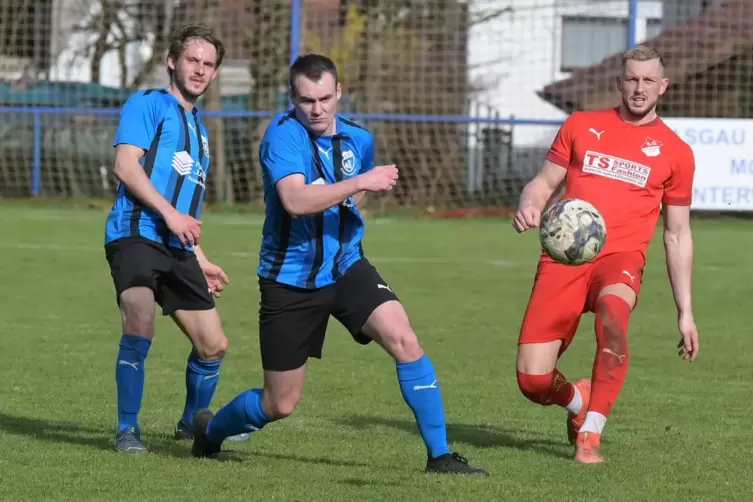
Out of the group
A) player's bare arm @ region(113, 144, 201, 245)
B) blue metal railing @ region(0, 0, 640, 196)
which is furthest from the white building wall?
player's bare arm @ region(113, 144, 201, 245)

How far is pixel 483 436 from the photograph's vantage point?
6891 millimetres

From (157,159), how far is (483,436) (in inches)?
80.6

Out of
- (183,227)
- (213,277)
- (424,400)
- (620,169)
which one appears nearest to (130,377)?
(213,277)

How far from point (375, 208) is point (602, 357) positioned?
15816mm

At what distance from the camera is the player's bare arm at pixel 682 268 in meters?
6.45

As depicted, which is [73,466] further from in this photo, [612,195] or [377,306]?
[612,195]

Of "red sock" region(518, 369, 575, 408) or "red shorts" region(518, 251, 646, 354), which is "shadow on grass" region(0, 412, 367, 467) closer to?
"red sock" region(518, 369, 575, 408)

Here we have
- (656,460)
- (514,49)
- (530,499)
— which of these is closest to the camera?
(530,499)

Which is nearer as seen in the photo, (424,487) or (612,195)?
(424,487)

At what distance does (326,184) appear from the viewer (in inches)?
221

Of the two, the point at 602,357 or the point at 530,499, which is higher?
the point at 602,357

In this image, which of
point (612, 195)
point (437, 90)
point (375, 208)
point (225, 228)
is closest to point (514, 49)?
point (437, 90)

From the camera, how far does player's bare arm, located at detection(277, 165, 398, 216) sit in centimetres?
535

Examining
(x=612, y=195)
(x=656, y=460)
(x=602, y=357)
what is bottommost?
(x=656, y=460)
